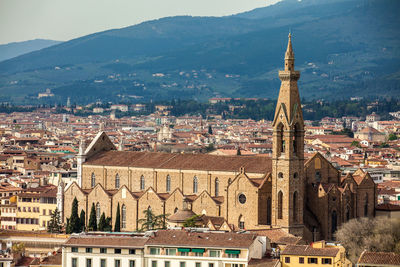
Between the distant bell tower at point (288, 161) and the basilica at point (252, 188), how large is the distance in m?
0.05

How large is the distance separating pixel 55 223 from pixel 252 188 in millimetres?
13501

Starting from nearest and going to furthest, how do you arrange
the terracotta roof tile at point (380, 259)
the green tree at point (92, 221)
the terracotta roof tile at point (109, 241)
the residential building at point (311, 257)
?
1. the terracotta roof tile at point (380, 259)
2. the residential building at point (311, 257)
3. the terracotta roof tile at point (109, 241)
4. the green tree at point (92, 221)

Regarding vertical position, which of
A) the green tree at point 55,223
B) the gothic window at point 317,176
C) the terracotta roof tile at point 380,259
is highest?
the gothic window at point 317,176

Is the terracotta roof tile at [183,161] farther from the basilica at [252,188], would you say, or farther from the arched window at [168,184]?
the arched window at [168,184]

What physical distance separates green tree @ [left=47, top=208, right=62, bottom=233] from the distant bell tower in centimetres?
1430

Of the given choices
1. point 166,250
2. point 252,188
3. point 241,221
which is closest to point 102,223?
point 241,221

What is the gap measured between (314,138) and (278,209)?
327ft

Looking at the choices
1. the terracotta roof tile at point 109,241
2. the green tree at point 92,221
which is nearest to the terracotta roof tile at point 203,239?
the terracotta roof tile at point 109,241

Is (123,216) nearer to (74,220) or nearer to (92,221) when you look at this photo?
(92,221)

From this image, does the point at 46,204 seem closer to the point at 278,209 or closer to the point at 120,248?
the point at 278,209

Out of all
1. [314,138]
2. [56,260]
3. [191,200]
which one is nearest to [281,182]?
[191,200]

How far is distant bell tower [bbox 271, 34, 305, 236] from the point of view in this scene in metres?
62.6

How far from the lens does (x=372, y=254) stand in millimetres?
47531

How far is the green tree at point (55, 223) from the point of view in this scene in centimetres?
6944
